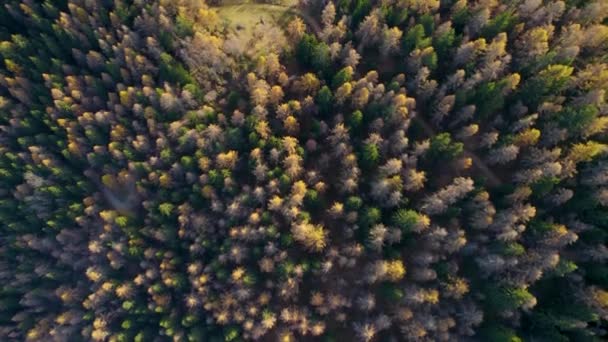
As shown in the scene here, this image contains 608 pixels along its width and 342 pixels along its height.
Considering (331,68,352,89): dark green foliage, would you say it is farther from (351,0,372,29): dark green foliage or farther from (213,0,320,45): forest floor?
(213,0,320,45): forest floor

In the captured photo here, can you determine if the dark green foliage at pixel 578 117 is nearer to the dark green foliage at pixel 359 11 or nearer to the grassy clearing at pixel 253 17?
the dark green foliage at pixel 359 11

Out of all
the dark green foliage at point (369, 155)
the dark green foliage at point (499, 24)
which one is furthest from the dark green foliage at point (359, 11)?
the dark green foliage at point (369, 155)

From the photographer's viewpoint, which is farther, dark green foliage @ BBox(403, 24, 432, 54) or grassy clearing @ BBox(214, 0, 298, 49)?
grassy clearing @ BBox(214, 0, 298, 49)

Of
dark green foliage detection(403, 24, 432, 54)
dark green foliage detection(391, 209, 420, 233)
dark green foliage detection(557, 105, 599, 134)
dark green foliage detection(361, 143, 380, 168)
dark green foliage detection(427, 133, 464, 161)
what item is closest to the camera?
dark green foliage detection(557, 105, 599, 134)

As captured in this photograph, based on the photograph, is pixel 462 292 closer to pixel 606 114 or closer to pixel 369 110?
pixel 369 110

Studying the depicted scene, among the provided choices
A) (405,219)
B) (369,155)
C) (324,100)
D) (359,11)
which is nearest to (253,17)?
(359,11)

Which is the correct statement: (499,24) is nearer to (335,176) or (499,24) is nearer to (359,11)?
(359,11)

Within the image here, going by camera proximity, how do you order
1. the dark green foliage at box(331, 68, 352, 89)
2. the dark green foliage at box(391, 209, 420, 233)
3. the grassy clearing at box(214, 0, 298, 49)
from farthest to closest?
the grassy clearing at box(214, 0, 298, 49), the dark green foliage at box(331, 68, 352, 89), the dark green foliage at box(391, 209, 420, 233)

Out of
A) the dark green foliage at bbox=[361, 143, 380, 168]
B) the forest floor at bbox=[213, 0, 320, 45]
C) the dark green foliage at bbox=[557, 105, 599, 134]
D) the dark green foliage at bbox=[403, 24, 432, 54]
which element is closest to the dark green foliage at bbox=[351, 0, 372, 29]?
the forest floor at bbox=[213, 0, 320, 45]
